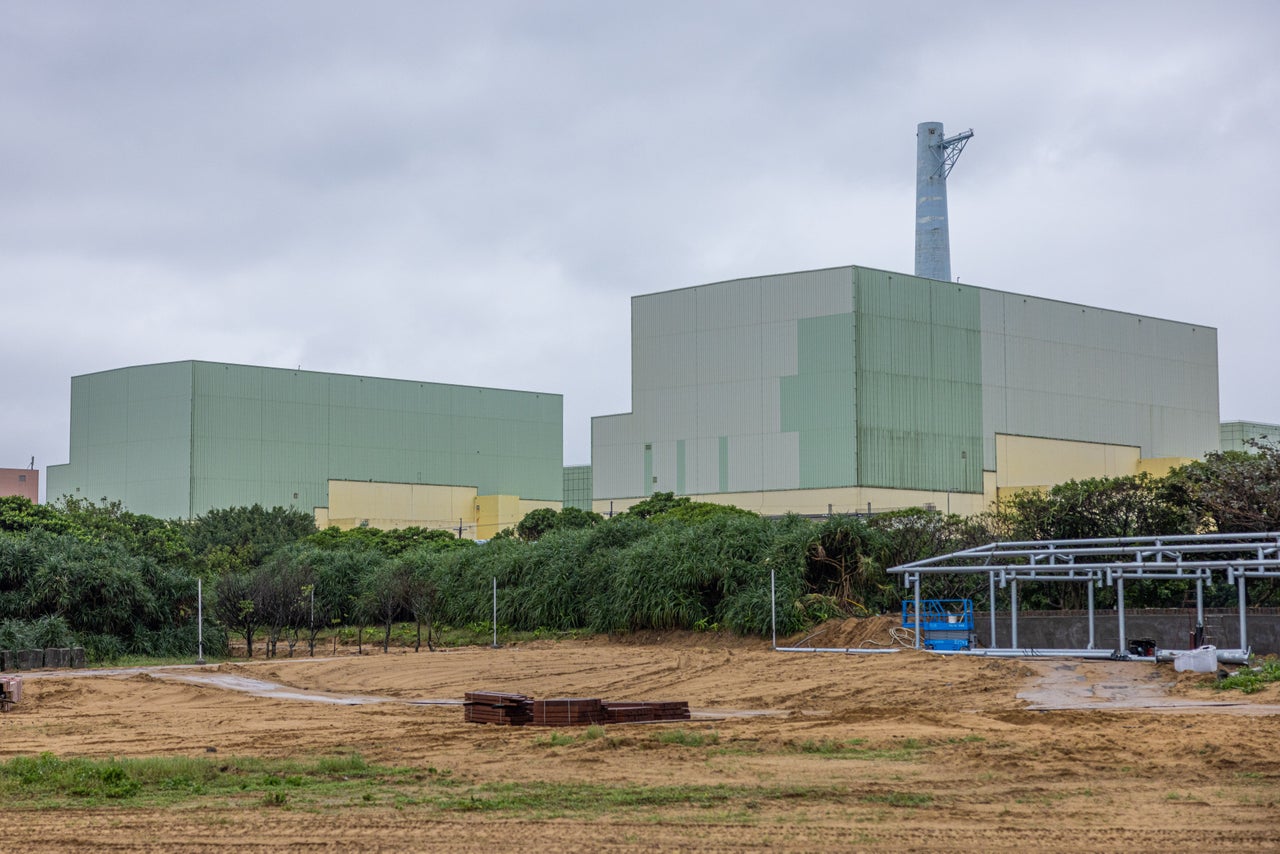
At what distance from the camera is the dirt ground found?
10.1 m

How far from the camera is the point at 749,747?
1517 cm

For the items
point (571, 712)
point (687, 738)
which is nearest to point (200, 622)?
point (571, 712)

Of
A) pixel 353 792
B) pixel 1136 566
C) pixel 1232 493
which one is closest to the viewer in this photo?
pixel 353 792

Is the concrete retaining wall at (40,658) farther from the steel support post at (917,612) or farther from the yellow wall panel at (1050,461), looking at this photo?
the yellow wall panel at (1050,461)

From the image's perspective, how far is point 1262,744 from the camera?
14391mm

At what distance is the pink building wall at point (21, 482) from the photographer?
356ft

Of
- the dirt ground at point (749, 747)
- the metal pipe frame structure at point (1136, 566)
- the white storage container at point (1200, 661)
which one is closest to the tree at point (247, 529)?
the dirt ground at point (749, 747)

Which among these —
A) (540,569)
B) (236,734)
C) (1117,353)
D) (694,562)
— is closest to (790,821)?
(236,734)

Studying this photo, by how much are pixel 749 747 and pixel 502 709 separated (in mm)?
4035

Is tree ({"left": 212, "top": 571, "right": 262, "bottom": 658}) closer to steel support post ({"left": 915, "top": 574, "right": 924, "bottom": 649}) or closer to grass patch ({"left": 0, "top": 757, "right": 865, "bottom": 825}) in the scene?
steel support post ({"left": 915, "top": 574, "right": 924, "bottom": 649})

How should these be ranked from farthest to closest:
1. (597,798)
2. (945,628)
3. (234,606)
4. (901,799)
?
1. (234,606)
2. (945,628)
3. (597,798)
4. (901,799)

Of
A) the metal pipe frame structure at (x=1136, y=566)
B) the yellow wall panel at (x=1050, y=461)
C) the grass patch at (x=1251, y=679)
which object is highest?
the yellow wall panel at (x=1050, y=461)

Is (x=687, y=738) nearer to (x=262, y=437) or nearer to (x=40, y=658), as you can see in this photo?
(x=40, y=658)

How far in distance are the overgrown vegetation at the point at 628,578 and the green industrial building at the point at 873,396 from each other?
23101 millimetres
